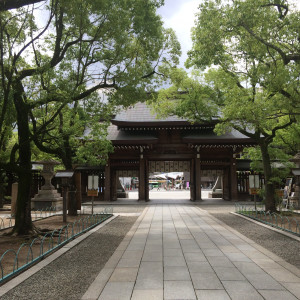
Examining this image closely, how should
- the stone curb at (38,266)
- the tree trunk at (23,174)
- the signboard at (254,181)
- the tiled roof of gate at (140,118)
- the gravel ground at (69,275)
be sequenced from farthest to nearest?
the tiled roof of gate at (140,118), the signboard at (254,181), the tree trunk at (23,174), the stone curb at (38,266), the gravel ground at (69,275)

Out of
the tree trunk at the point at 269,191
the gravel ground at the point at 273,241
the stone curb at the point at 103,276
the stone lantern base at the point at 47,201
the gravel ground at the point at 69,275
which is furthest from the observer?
the stone lantern base at the point at 47,201

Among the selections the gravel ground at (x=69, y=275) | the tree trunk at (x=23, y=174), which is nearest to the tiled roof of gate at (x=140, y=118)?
the tree trunk at (x=23, y=174)

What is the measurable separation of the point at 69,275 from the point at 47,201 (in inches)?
533

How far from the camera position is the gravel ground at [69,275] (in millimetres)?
4332

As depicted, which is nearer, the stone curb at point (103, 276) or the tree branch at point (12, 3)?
the stone curb at point (103, 276)

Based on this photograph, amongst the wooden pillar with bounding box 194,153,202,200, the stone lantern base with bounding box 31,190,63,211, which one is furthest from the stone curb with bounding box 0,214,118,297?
the wooden pillar with bounding box 194,153,202,200

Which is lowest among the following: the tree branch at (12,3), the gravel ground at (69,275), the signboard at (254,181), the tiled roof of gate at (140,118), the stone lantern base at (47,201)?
the gravel ground at (69,275)

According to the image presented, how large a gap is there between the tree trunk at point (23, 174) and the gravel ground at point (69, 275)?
2.15 metres

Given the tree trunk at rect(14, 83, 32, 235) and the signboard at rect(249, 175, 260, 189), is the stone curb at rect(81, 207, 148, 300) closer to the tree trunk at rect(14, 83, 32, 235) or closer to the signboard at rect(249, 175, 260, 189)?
the tree trunk at rect(14, 83, 32, 235)

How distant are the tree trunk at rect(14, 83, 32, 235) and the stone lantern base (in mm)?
8767

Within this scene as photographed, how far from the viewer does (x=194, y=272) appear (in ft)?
17.1

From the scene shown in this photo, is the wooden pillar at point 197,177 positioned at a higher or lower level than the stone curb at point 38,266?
higher

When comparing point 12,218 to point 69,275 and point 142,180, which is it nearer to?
point 69,275

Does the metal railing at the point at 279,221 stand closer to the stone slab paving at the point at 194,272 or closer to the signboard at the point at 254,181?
the signboard at the point at 254,181
